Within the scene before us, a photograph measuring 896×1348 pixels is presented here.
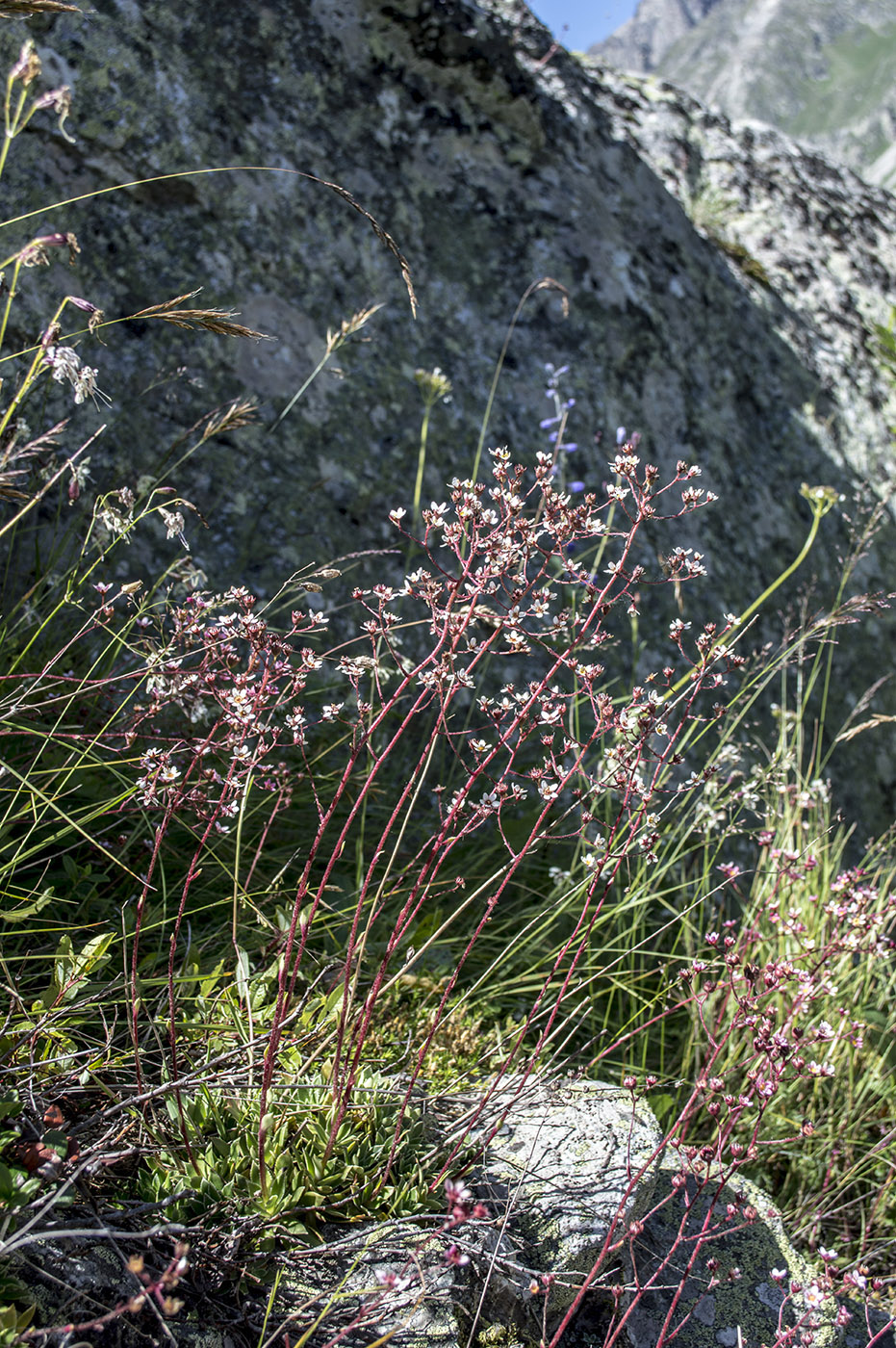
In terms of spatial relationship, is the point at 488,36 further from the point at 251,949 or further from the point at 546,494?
the point at 251,949

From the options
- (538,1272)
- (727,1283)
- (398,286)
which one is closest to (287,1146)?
(538,1272)

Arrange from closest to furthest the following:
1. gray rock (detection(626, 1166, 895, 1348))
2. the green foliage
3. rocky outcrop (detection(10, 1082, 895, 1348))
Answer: rocky outcrop (detection(10, 1082, 895, 1348))
the green foliage
gray rock (detection(626, 1166, 895, 1348))

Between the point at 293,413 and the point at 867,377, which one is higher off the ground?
the point at 867,377

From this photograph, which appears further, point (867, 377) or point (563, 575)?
point (867, 377)

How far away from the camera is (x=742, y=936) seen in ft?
8.45

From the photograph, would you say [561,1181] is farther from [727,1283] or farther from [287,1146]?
[287,1146]

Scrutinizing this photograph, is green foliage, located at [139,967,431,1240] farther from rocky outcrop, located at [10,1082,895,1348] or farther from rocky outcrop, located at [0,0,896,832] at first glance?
rocky outcrop, located at [0,0,896,832]

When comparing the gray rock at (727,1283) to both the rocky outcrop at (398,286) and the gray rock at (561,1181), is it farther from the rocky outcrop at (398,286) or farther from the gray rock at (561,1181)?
the rocky outcrop at (398,286)

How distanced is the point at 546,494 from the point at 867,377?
4.10 metres

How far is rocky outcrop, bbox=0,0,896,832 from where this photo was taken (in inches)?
113

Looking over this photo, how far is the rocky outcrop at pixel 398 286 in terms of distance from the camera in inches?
113

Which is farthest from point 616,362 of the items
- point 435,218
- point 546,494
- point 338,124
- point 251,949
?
point 251,949

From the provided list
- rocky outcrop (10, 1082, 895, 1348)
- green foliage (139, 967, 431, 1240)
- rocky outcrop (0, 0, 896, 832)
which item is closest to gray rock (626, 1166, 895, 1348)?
rocky outcrop (10, 1082, 895, 1348)

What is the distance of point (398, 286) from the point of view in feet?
11.0
